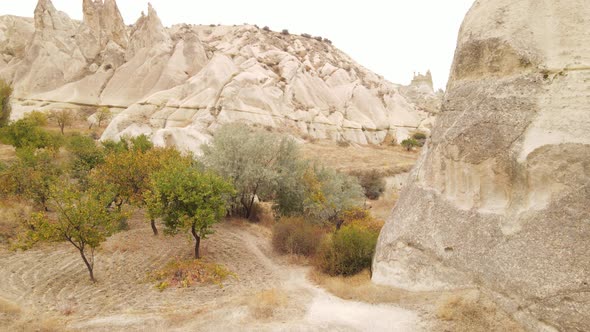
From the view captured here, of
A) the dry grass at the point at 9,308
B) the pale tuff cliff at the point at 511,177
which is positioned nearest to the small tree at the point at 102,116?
the dry grass at the point at 9,308

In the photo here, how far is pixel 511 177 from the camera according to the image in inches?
322

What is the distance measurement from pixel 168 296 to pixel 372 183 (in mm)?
22079

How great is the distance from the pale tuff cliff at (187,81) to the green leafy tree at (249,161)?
1780cm

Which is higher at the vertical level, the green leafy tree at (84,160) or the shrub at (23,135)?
the shrub at (23,135)

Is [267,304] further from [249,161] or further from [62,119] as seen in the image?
[62,119]

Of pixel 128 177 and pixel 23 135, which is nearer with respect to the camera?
pixel 128 177

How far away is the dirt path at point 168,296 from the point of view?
806 centimetres

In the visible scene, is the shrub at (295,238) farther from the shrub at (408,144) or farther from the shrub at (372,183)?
the shrub at (408,144)

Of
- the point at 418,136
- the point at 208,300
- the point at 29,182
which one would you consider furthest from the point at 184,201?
the point at 418,136

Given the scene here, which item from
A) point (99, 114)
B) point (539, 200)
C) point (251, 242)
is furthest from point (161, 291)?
point (99, 114)

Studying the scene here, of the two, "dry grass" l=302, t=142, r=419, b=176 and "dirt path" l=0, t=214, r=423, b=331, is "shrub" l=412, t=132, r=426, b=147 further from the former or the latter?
"dirt path" l=0, t=214, r=423, b=331

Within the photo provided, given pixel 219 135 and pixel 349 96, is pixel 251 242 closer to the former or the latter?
pixel 219 135

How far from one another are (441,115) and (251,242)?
927 centimetres

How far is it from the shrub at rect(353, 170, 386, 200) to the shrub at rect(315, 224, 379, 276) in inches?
679
